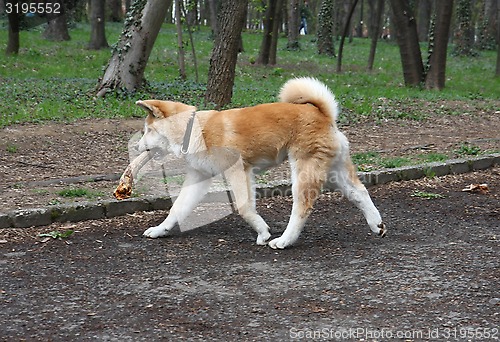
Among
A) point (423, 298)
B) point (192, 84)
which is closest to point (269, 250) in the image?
point (423, 298)

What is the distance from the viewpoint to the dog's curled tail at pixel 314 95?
591cm

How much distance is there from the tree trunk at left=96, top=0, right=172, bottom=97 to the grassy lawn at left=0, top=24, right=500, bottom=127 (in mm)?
361

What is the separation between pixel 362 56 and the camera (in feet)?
98.6

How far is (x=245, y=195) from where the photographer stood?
5805mm

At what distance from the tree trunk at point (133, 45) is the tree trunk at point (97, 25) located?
10876mm

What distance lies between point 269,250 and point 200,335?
187 cm

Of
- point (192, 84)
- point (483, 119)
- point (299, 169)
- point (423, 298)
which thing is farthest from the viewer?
point (192, 84)

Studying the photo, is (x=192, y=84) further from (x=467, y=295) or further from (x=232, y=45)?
(x=467, y=295)

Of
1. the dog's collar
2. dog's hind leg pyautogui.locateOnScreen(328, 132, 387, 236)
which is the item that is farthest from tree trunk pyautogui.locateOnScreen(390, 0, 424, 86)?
the dog's collar

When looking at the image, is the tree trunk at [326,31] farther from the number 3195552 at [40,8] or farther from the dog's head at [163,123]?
the dog's head at [163,123]

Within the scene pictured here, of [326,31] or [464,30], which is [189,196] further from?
[464,30]

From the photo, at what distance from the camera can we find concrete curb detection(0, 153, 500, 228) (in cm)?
632

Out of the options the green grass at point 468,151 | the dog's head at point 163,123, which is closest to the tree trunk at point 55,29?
the green grass at point 468,151

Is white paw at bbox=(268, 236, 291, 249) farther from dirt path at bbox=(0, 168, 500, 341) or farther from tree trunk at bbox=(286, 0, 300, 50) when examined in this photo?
tree trunk at bbox=(286, 0, 300, 50)
